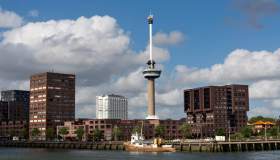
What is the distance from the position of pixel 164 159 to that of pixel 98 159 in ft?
64.1

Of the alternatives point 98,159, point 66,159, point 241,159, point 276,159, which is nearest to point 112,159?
point 98,159

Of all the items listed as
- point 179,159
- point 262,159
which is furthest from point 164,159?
point 262,159

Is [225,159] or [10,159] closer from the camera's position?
[225,159]

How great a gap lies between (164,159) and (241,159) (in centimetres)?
2225

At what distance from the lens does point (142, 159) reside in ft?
527

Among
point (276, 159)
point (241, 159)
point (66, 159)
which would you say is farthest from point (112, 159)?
point (276, 159)

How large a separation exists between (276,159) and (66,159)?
61.7 metres

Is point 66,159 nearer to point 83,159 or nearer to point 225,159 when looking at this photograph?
point 83,159

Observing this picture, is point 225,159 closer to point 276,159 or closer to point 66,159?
point 276,159

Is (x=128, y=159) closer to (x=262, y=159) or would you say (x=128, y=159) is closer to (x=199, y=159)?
(x=199, y=159)

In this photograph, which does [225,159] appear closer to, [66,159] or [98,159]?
[98,159]

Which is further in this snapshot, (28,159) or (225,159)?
(28,159)

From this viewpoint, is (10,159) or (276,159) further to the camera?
(10,159)

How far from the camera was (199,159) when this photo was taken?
156m
